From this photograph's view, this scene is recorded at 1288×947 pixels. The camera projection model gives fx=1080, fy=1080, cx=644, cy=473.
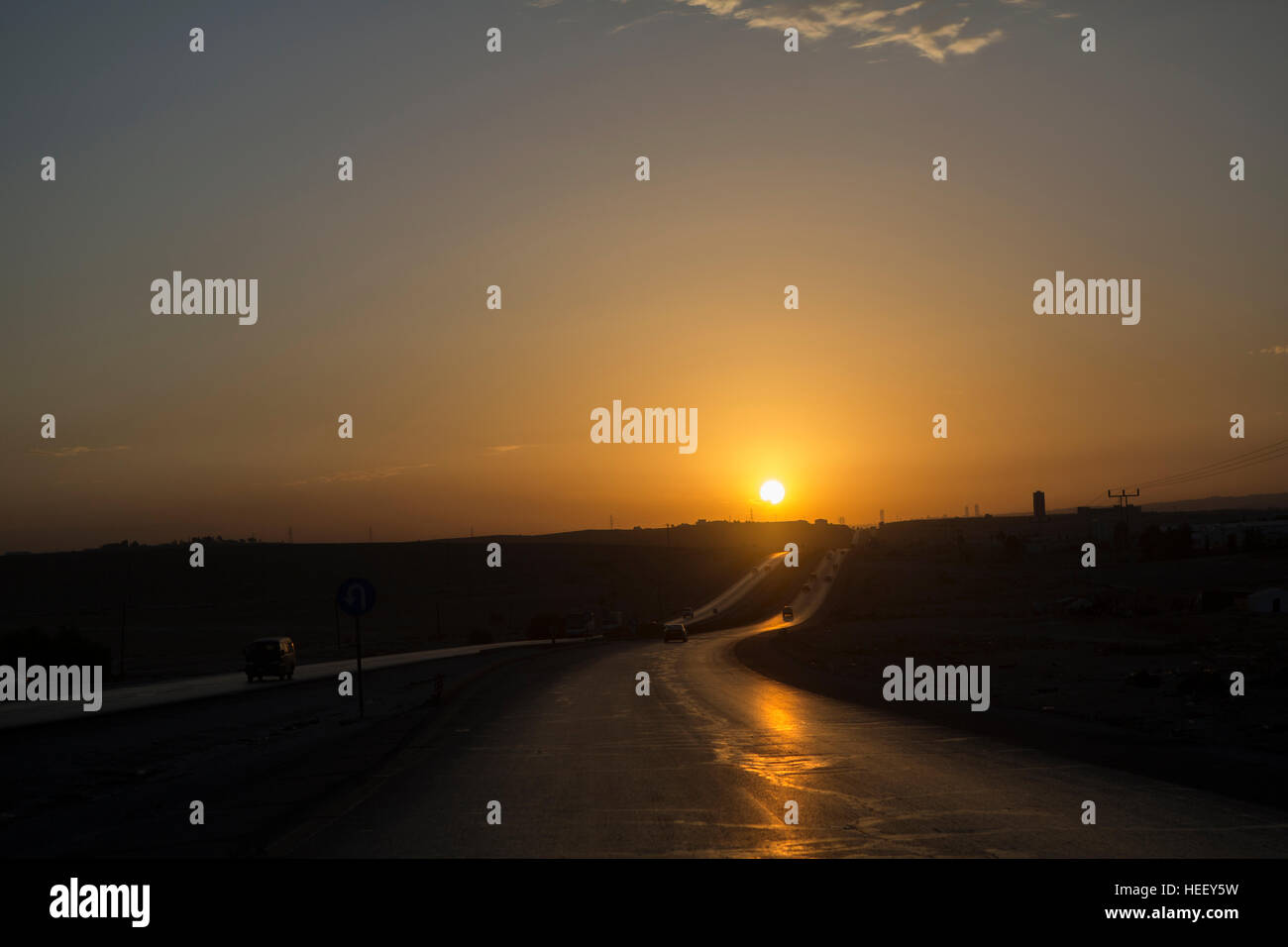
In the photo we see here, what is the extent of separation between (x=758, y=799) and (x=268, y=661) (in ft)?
131

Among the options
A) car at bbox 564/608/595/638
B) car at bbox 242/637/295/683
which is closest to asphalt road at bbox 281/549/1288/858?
car at bbox 242/637/295/683

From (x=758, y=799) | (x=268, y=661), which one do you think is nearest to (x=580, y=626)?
(x=268, y=661)

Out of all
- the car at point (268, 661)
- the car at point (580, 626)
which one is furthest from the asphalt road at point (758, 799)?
the car at point (580, 626)

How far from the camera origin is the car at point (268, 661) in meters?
48.1

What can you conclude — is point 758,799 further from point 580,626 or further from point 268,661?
point 580,626

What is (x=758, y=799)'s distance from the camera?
12930 mm

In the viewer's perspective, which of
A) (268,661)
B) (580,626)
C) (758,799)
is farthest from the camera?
(580,626)

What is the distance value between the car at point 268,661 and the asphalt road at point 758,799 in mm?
26440

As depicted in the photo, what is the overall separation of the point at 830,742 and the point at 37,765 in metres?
14.7

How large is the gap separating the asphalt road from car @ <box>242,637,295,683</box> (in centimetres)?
2644

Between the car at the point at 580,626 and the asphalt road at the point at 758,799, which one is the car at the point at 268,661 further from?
the car at the point at 580,626

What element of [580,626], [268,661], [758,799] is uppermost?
[758,799]
